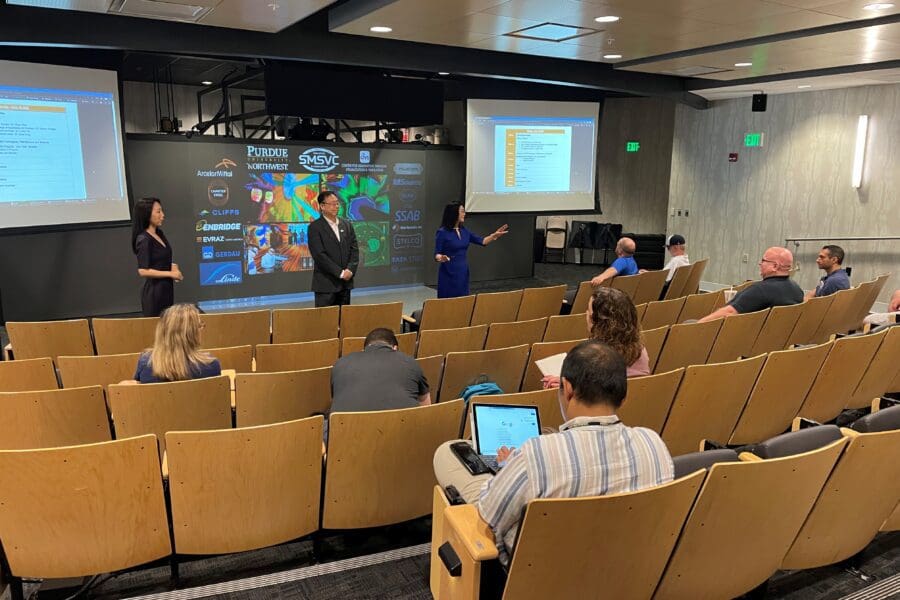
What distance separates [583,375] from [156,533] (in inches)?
69.8

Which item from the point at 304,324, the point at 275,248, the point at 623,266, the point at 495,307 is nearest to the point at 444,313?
the point at 495,307

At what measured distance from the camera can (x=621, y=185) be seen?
47.6 ft

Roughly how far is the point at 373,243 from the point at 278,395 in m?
7.22

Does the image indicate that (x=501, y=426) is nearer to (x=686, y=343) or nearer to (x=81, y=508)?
(x=81, y=508)

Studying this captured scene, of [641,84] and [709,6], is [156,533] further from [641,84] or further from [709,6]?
[641,84]

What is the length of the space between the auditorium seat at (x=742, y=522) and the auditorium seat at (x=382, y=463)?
3.65 ft

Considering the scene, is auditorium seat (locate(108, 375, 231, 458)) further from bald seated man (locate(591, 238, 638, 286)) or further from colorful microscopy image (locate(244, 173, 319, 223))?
colorful microscopy image (locate(244, 173, 319, 223))

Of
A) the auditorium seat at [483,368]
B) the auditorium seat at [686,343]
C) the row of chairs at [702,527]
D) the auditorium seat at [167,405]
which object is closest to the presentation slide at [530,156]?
the auditorium seat at [686,343]

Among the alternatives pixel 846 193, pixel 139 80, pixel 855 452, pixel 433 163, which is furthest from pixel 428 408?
pixel 139 80

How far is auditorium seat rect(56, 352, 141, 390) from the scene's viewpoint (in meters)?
3.79

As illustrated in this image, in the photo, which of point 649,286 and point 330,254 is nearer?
point 330,254

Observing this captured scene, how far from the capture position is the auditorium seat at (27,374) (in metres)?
3.72

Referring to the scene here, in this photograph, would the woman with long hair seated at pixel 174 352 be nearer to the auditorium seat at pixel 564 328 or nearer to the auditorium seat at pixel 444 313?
the auditorium seat at pixel 444 313

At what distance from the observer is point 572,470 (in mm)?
1902
